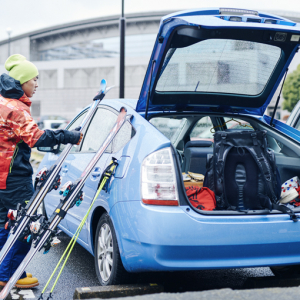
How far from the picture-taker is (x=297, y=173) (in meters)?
4.05

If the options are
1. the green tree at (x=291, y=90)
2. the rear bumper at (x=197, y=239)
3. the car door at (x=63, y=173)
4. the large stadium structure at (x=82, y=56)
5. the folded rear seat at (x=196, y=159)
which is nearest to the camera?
the rear bumper at (x=197, y=239)

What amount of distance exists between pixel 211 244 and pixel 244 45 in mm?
1708

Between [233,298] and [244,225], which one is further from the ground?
[244,225]

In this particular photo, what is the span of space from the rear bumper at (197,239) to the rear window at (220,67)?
1.27 meters

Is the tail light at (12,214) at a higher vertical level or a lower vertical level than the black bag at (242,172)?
lower

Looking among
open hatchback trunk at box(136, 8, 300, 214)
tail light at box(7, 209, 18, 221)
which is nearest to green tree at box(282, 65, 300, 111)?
open hatchback trunk at box(136, 8, 300, 214)

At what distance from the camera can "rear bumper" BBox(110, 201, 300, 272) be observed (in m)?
2.79

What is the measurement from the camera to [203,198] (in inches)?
133

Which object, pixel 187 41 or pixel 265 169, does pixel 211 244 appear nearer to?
pixel 265 169

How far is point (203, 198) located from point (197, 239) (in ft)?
1.98

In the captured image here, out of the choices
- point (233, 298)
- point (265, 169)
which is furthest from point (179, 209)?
point (265, 169)

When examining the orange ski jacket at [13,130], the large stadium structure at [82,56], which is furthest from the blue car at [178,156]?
the large stadium structure at [82,56]

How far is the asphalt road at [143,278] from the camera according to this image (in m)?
3.63

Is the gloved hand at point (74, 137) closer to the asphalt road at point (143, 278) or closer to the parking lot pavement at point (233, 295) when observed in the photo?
the asphalt road at point (143, 278)
